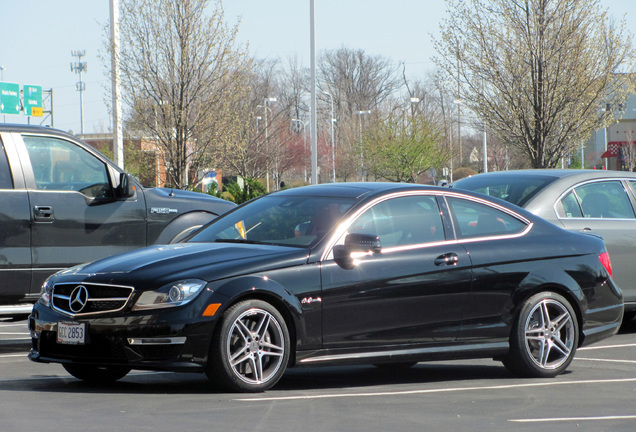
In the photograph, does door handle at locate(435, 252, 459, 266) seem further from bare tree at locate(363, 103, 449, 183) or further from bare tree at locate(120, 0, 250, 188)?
bare tree at locate(363, 103, 449, 183)

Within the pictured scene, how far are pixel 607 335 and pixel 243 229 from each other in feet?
10.3

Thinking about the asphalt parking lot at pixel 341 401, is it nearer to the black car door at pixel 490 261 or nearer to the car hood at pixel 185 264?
the black car door at pixel 490 261

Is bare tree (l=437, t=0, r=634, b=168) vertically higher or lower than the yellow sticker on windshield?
higher

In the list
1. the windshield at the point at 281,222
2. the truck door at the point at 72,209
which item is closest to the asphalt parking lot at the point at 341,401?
the windshield at the point at 281,222

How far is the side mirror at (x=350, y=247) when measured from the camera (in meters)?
7.25

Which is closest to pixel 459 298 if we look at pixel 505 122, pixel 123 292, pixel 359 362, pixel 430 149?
pixel 359 362

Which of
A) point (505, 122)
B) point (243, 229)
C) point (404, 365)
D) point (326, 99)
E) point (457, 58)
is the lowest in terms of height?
point (404, 365)

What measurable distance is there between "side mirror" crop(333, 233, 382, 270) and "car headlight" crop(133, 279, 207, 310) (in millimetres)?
1043

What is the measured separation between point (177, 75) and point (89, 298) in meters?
17.9

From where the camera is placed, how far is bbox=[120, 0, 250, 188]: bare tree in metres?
24.1

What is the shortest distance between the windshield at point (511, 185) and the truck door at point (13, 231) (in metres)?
4.55

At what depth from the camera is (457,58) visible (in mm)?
27812

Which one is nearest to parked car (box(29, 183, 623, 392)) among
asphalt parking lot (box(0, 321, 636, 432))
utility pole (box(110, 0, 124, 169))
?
asphalt parking lot (box(0, 321, 636, 432))

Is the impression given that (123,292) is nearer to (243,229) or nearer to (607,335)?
(243,229)
